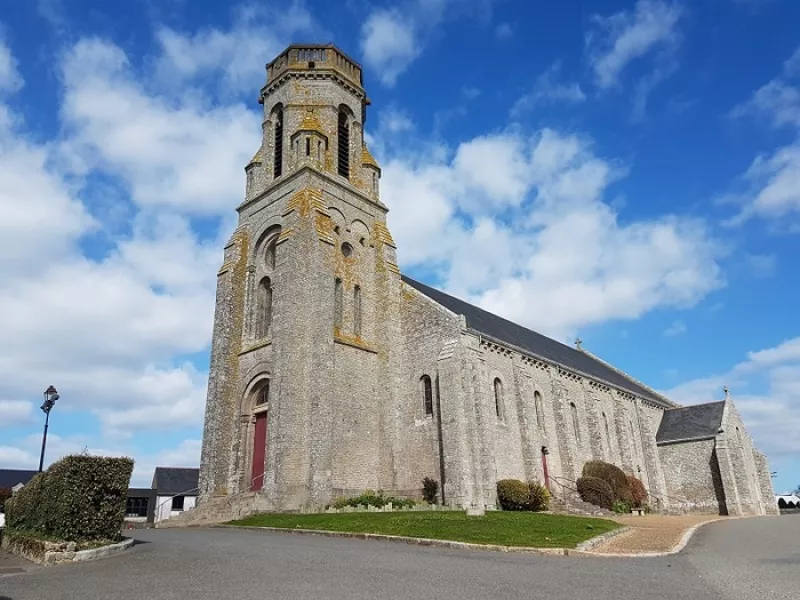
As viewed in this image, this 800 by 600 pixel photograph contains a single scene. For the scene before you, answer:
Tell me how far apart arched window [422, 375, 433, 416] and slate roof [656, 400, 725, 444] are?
22.0 meters

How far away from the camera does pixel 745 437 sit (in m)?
41.1

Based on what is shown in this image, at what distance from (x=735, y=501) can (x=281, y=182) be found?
31470 mm

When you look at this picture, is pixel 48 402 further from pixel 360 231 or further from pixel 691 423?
pixel 691 423

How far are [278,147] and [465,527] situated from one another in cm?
2228

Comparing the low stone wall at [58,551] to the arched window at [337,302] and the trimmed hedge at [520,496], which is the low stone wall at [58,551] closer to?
the arched window at [337,302]

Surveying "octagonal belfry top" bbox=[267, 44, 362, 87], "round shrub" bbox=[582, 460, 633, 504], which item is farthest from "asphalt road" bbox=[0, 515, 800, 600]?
"octagonal belfry top" bbox=[267, 44, 362, 87]

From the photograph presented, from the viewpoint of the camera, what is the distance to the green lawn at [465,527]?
1361 centimetres

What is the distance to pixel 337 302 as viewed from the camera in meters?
26.4

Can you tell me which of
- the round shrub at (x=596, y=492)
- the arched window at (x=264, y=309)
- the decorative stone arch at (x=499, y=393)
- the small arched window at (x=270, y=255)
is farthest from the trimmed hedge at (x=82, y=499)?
the round shrub at (x=596, y=492)

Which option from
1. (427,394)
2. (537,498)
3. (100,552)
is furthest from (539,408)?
(100,552)

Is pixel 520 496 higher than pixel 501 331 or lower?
lower

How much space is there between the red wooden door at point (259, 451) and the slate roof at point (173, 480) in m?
27.2

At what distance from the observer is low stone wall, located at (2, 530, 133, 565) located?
36.8 feet

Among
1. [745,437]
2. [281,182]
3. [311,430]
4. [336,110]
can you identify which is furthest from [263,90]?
[745,437]
